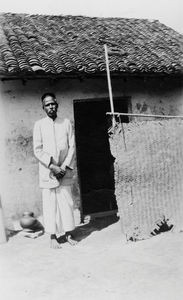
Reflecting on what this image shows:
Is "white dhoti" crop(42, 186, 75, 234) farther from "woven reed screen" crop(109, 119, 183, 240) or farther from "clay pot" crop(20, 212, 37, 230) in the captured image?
"woven reed screen" crop(109, 119, 183, 240)

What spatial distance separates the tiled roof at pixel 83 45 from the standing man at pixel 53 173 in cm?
125

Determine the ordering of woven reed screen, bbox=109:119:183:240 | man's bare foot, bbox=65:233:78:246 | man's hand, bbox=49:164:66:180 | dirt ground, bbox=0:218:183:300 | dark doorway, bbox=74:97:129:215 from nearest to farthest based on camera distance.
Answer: dirt ground, bbox=0:218:183:300, woven reed screen, bbox=109:119:183:240, man's hand, bbox=49:164:66:180, man's bare foot, bbox=65:233:78:246, dark doorway, bbox=74:97:129:215

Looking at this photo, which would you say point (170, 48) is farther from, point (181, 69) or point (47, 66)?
point (47, 66)

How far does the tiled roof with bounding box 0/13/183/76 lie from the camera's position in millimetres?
7180

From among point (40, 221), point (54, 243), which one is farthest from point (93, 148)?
point (54, 243)

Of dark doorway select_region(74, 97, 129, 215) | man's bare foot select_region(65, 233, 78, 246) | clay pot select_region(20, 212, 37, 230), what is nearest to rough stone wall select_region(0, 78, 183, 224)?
clay pot select_region(20, 212, 37, 230)

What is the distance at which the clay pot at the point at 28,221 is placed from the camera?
6.79 meters

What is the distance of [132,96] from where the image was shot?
26.4 feet

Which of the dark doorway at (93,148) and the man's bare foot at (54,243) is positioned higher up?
the dark doorway at (93,148)

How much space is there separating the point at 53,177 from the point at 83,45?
12.0 feet

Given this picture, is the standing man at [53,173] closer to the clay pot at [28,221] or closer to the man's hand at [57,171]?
the man's hand at [57,171]

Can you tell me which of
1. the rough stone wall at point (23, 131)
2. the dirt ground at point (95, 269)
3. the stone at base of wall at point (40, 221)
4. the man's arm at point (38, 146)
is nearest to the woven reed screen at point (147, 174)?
the dirt ground at point (95, 269)

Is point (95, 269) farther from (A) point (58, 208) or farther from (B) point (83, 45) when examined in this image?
(B) point (83, 45)

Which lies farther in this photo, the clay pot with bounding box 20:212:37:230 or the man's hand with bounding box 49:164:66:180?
the clay pot with bounding box 20:212:37:230
